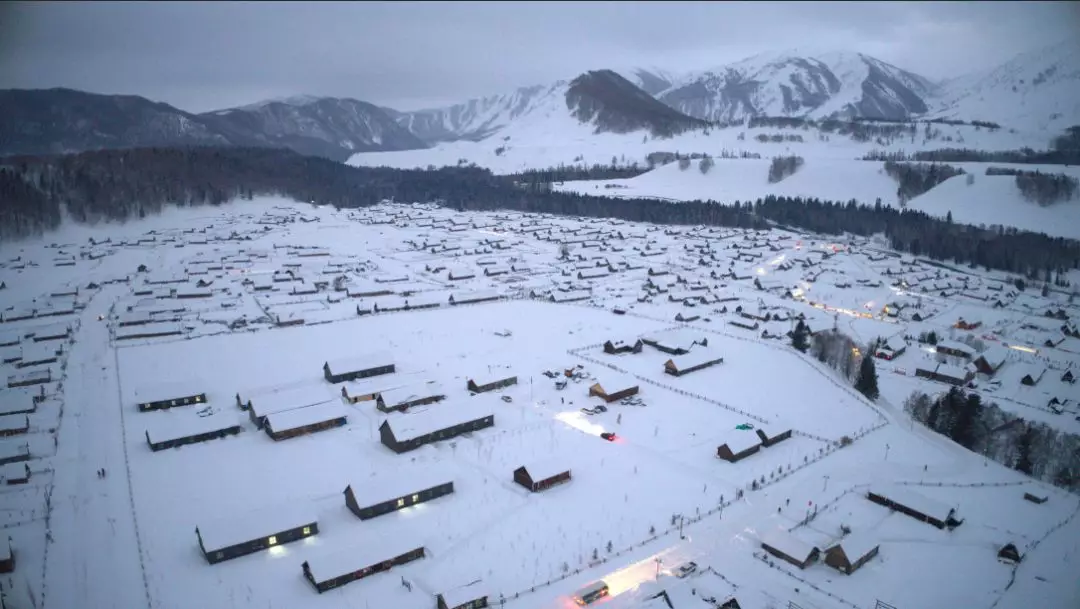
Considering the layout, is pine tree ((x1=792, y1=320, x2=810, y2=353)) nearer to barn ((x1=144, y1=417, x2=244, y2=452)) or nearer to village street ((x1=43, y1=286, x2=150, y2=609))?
barn ((x1=144, y1=417, x2=244, y2=452))

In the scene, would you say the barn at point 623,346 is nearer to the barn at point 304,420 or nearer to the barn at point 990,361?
the barn at point 304,420

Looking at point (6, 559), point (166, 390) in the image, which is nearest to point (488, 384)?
point (166, 390)

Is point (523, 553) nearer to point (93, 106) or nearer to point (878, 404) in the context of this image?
point (878, 404)

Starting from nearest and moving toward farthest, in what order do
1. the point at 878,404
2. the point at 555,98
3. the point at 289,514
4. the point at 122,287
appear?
the point at 289,514 < the point at 878,404 < the point at 122,287 < the point at 555,98

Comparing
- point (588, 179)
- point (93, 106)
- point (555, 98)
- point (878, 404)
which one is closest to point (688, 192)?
point (588, 179)

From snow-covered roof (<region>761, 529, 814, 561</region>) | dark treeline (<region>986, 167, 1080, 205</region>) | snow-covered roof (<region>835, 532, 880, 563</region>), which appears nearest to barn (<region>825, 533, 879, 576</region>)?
snow-covered roof (<region>835, 532, 880, 563</region>)

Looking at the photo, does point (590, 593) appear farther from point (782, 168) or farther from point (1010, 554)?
point (782, 168)
